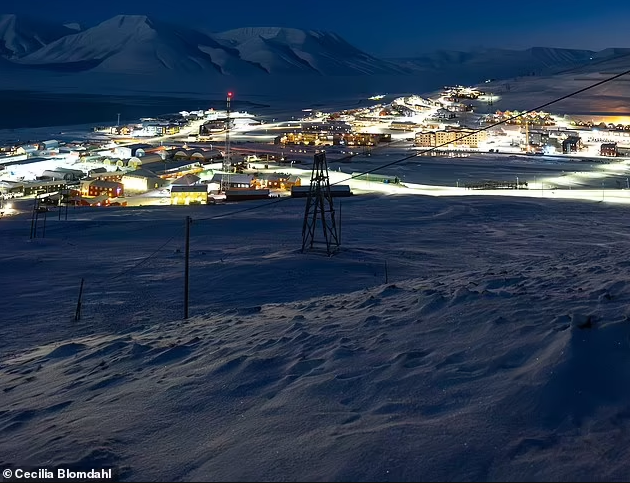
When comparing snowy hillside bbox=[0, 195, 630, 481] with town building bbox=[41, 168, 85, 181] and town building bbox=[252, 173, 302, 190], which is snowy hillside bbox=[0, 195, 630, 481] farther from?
town building bbox=[41, 168, 85, 181]

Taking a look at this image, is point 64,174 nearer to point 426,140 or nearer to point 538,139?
point 426,140

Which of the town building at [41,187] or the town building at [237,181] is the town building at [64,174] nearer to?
the town building at [41,187]

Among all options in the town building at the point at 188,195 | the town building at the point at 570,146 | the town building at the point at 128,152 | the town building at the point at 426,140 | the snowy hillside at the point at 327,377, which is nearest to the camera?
the snowy hillside at the point at 327,377

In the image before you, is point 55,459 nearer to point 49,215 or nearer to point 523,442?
point 523,442

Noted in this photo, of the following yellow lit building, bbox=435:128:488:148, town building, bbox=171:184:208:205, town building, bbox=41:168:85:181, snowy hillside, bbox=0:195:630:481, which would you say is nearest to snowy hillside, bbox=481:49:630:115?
yellow lit building, bbox=435:128:488:148

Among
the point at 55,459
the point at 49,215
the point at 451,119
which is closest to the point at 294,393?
the point at 55,459

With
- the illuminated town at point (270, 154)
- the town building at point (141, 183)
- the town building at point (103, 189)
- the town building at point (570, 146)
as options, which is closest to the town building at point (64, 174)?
the illuminated town at point (270, 154)
